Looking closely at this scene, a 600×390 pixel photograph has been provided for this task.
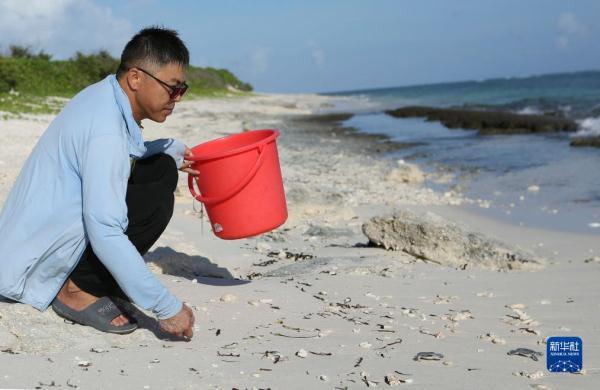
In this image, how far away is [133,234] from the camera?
2.96 meters

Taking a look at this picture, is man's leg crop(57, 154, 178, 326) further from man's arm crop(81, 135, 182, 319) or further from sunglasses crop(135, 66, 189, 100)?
sunglasses crop(135, 66, 189, 100)

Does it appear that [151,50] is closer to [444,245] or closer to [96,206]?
[96,206]

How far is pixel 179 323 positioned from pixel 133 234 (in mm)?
466

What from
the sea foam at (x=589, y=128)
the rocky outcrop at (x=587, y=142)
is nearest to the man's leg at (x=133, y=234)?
the rocky outcrop at (x=587, y=142)

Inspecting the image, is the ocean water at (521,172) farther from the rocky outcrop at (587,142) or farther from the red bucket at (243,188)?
the red bucket at (243,188)

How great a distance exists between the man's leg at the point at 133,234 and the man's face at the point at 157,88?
35 centimetres

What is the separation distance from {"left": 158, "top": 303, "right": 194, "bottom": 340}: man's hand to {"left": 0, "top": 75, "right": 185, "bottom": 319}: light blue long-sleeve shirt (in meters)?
0.05

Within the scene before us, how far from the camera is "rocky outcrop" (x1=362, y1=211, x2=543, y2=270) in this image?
484cm

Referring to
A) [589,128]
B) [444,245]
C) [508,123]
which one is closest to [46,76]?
[508,123]

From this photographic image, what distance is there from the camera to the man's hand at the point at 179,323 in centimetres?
274

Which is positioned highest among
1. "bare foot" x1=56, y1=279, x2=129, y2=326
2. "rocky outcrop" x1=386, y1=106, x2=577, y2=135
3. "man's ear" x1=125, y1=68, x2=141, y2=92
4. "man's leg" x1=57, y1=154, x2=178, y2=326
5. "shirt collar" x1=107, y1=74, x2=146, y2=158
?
"man's ear" x1=125, y1=68, x2=141, y2=92

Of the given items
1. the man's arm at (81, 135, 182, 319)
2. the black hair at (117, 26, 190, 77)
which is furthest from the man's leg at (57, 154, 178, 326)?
the black hair at (117, 26, 190, 77)

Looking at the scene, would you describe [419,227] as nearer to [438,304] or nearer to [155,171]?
[438,304]

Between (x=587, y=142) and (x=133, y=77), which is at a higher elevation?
(x=133, y=77)
